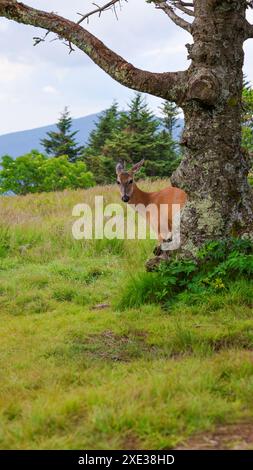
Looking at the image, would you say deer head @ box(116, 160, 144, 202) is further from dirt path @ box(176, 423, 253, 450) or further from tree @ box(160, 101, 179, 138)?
tree @ box(160, 101, 179, 138)

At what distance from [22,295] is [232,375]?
4712mm

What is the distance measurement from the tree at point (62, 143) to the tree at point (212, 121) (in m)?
62.2

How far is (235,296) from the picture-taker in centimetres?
781

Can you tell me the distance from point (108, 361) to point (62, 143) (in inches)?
2674

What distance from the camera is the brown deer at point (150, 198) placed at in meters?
11.5

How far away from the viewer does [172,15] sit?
11258mm

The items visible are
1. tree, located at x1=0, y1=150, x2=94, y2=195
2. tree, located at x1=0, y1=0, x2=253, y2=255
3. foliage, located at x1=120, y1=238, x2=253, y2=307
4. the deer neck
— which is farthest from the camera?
tree, located at x1=0, y1=150, x2=94, y2=195

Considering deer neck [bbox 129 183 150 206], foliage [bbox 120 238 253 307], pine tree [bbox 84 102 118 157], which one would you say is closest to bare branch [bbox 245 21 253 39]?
foliage [bbox 120 238 253 307]

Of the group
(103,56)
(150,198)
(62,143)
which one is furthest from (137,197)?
(62,143)

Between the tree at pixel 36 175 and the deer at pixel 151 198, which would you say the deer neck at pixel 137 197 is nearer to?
the deer at pixel 151 198

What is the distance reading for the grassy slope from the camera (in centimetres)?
438

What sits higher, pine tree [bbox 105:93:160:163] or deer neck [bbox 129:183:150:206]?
pine tree [bbox 105:93:160:163]

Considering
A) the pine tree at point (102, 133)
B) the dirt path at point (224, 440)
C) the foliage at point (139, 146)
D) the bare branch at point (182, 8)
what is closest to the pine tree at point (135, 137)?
the foliage at point (139, 146)

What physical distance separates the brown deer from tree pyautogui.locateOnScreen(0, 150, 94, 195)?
33.7 meters
